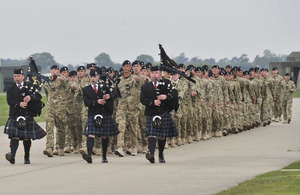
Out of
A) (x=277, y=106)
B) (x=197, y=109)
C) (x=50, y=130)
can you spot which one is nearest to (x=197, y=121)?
(x=197, y=109)

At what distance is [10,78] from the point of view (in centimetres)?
11469

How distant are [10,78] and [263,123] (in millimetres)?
88863

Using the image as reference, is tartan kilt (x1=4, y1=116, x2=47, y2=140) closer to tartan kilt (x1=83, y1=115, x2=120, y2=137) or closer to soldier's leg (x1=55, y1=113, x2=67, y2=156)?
tartan kilt (x1=83, y1=115, x2=120, y2=137)

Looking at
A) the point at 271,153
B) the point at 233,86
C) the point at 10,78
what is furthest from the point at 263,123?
the point at 10,78

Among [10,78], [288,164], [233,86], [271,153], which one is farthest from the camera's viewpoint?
[10,78]

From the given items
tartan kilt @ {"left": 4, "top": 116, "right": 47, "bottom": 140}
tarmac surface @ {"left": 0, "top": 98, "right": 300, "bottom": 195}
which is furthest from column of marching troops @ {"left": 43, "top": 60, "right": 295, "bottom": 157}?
tartan kilt @ {"left": 4, "top": 116, "right": 47, "bottom": 140}

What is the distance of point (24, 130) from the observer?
1590 cm

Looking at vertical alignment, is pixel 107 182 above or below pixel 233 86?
below

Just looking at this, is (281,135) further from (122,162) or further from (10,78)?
(10,78)

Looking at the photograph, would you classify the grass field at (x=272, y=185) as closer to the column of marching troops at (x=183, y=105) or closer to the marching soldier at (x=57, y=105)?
the column of marching troops at (x=183, y=105)

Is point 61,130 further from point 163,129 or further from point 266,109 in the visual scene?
point 266,109

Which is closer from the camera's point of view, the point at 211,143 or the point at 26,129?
the point at 26,129

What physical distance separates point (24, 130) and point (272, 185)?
20.1 ft

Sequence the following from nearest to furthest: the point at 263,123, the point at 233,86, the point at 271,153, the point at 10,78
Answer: the point at 271,153 → the point at 233,86 → the point at 263,123 → the point at 10,78
